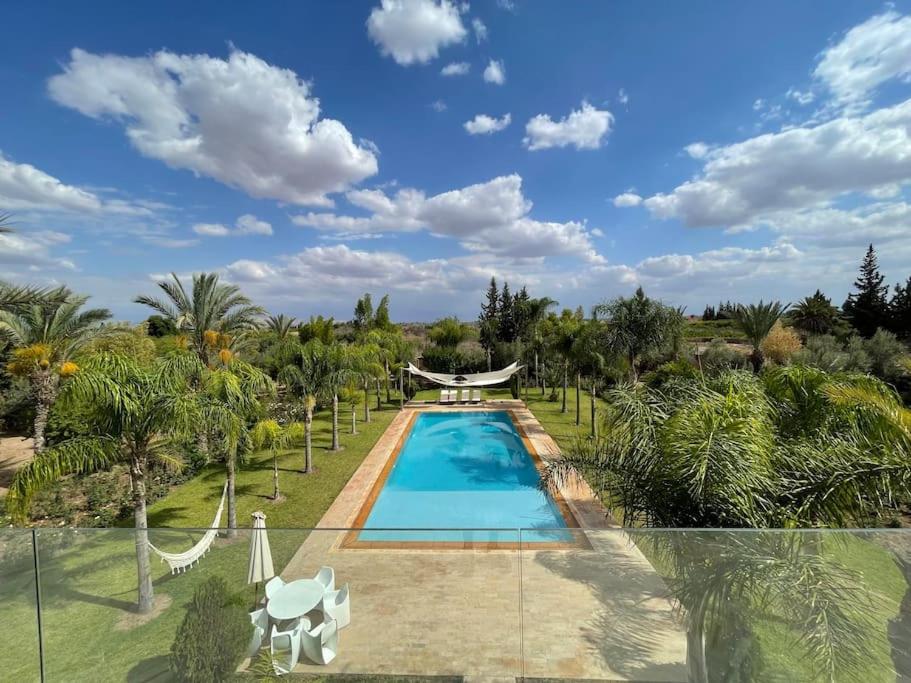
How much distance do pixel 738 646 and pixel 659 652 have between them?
46 centimetres

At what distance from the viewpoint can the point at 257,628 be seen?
109 inches

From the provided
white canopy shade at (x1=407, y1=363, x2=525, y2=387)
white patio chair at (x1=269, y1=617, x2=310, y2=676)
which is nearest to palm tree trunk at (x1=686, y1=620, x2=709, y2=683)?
white patio chair at (x1=269, y1=617, x2=310, y2=676)

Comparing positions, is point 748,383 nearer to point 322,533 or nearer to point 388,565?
point 388,565

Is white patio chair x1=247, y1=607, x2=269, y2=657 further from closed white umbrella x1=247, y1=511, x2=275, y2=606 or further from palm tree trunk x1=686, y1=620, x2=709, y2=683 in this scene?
palm tree trunk x1=686, y1=620, x2=709, y2=683

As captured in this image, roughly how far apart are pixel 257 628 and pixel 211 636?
0.28 m

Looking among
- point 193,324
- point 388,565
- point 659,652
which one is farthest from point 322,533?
point 193,324

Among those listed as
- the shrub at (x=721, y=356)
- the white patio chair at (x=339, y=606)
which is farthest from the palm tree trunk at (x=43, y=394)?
the shrub at (x=721, y=356)

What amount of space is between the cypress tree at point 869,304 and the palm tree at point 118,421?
25976 mm

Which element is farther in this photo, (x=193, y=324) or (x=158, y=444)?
(x=193, y=324)

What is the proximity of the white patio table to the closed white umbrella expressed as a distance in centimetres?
30

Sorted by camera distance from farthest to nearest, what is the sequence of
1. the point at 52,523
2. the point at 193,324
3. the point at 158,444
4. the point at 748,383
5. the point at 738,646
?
1. the point at 193,324
2. the point at 52,523
3. the point at 158,444
4. the point at 748,383
5. the point at 738,646

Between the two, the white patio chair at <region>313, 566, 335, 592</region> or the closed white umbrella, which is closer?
the closed white umbrella

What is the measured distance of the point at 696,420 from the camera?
2.83 m

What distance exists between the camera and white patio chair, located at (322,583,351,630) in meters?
2.82
